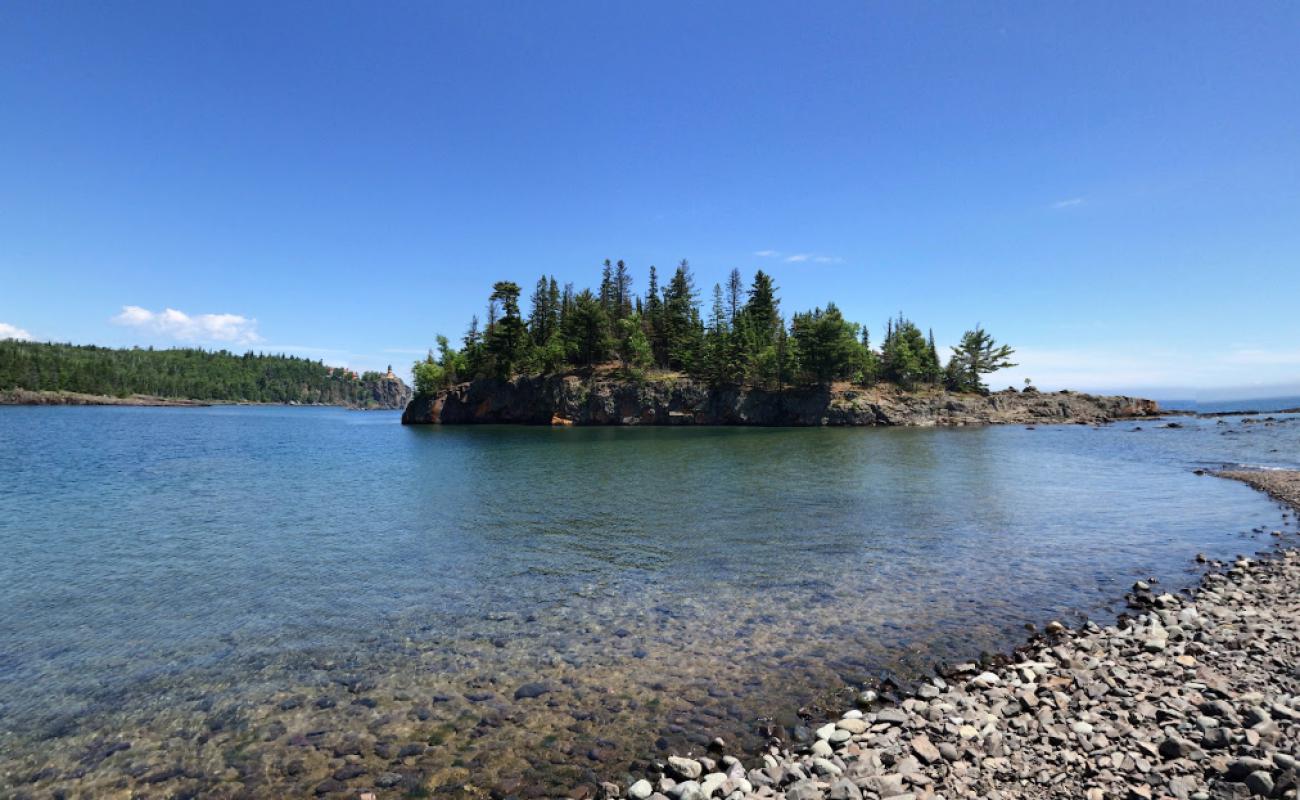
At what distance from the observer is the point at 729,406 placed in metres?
122

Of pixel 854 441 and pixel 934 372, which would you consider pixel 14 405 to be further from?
pixel 934 372

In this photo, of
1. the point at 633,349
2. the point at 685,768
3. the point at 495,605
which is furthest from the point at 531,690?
the point at 633,349

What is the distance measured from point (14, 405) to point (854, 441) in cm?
28522

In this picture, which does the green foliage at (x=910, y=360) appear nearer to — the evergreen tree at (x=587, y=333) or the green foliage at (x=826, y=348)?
the green foliage at (x=826, y=348)

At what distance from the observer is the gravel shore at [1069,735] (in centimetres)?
721

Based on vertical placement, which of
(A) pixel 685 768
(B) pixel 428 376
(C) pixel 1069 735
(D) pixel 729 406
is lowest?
(A) pixel 685 768

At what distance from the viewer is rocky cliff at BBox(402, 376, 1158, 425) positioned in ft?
385

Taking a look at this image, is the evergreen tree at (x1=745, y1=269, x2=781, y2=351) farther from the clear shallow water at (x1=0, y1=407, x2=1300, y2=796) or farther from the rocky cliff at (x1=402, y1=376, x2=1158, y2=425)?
the clear shallow water at (x1=0, y1=407, x2=1300, y2=796)

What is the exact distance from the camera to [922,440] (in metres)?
77.5

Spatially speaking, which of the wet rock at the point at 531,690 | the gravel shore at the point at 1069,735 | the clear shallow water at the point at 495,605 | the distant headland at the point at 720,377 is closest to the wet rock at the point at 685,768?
the gravel shore at the point at 1069,735

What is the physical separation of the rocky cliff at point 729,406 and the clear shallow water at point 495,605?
262 feet

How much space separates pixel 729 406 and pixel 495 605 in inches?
4268

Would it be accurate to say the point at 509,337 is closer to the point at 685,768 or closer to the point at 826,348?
the point at 826,348

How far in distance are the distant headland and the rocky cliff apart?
256 mm
